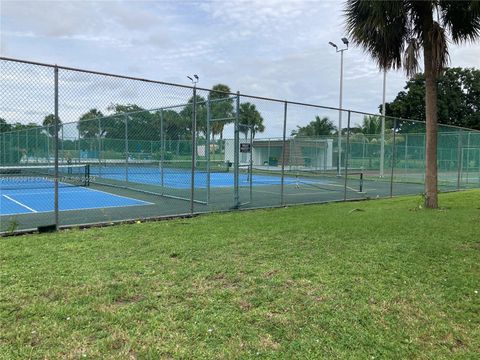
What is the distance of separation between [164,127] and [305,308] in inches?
384

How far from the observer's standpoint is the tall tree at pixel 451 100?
4653 centimetres

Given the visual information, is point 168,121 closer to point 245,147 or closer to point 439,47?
point 245,147

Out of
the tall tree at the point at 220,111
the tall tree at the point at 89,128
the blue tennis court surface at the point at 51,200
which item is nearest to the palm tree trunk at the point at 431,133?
the tall tree at the point at 220,111

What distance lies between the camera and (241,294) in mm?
4172

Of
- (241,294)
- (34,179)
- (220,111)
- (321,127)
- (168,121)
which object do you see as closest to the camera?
(241,294)

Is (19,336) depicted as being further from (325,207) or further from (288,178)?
(288,178)

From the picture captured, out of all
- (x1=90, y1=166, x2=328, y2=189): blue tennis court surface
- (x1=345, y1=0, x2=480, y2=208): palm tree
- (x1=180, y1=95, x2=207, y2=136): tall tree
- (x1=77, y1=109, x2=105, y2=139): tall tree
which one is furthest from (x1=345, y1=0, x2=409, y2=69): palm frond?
(x1=77, y1=109, x2=105, y2=139): tall tree

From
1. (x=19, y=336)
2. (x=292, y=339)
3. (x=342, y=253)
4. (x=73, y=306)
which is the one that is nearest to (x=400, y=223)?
(x=342, y=253)

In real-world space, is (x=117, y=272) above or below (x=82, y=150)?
below

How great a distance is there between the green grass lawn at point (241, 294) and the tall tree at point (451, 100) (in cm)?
4347

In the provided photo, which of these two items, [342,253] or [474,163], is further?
[474,163]

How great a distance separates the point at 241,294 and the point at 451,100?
1950 inches

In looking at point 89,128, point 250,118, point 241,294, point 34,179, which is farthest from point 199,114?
point 34,179

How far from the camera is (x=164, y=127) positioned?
12.8 metres
